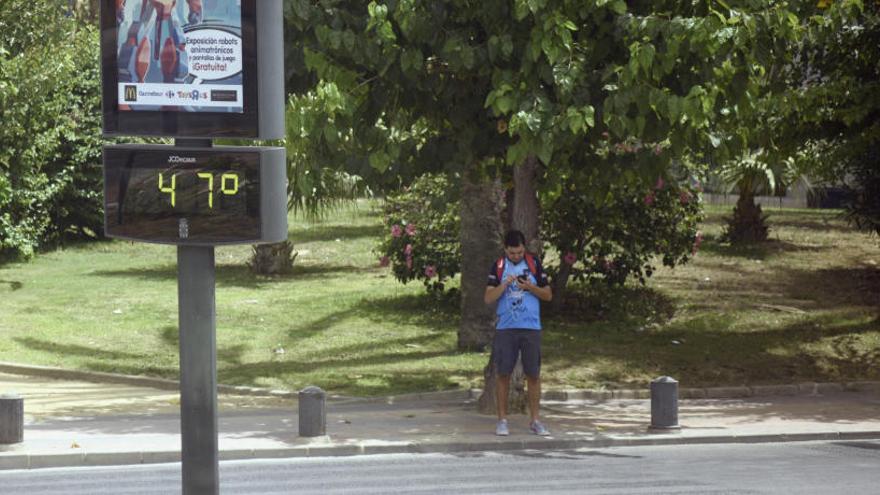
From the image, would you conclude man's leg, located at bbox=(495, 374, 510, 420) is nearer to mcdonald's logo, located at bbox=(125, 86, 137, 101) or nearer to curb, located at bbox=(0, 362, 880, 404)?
curb, located at bbox=(0, 362, 880, 404)

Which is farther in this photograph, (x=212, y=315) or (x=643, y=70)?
(x=643, y=70)

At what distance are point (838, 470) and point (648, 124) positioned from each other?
142 inches

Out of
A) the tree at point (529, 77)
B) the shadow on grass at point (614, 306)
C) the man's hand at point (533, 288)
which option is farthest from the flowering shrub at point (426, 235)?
the man's hand at point (533, 288)

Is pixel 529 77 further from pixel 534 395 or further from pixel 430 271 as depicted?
pixel 430 271

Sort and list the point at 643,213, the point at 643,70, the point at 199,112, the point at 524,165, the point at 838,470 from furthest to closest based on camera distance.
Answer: the point at 643,213 → the point at 524,165 → the point at 643,70 → the point at 838,470 → the point at 199,112

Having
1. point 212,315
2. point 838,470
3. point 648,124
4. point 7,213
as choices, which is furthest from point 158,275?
point 212,315

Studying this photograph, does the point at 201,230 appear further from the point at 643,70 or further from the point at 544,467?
the point at 643,70

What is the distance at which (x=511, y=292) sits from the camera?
14.0 meters

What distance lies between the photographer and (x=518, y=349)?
1410cm

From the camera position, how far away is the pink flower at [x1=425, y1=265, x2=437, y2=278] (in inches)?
854

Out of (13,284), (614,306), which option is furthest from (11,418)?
(13,284)

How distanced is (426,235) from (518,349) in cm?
809

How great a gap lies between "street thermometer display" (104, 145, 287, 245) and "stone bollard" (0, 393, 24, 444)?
6316 mm

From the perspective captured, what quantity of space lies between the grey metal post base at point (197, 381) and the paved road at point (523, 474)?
4564 mm
